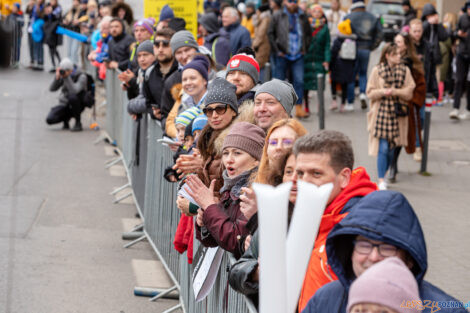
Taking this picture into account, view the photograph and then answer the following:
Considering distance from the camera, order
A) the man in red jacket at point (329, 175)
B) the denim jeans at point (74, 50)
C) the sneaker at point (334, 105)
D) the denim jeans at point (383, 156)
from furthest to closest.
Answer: the denim jeans at point (74, 50) < the sneaker at point (334, 105) < the denim jeans at point (383, 156) < the man in red jacket at point (329, 175)

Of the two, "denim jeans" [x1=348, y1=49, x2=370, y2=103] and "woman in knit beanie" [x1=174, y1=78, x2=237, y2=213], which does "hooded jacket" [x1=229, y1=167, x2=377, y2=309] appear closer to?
"woman in knit beanie" [x1=174, y1=78, x2=237, y2=213]

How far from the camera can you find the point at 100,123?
60.6 feet

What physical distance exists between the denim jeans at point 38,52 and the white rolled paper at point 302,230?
26.4 m

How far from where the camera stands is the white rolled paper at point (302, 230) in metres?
2.71

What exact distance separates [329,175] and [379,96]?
7810 millimetres

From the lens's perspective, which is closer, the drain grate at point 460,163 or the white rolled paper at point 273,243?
the white rolled paper at point 273,243

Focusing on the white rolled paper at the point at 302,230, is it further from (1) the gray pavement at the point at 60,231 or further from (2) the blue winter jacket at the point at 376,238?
(1) the gray pavement at the point at 60,231

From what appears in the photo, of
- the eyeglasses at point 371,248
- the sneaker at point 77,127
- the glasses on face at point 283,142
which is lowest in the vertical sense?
the sneaker at point 77,127

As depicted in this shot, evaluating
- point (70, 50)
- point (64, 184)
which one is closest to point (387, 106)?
point (64, 184)

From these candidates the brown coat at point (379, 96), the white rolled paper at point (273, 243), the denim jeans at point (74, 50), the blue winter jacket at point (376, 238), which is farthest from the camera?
the denim jeans at point (74, 50)

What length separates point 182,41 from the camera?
8.88 meters

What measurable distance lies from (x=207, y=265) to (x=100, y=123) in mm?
13426

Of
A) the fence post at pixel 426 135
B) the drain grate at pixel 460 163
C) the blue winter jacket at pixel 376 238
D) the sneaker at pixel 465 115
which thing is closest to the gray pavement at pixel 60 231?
the blue winter jacket at pixel 376 238

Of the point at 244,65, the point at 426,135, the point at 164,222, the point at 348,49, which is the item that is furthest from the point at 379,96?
the point at 348,49
